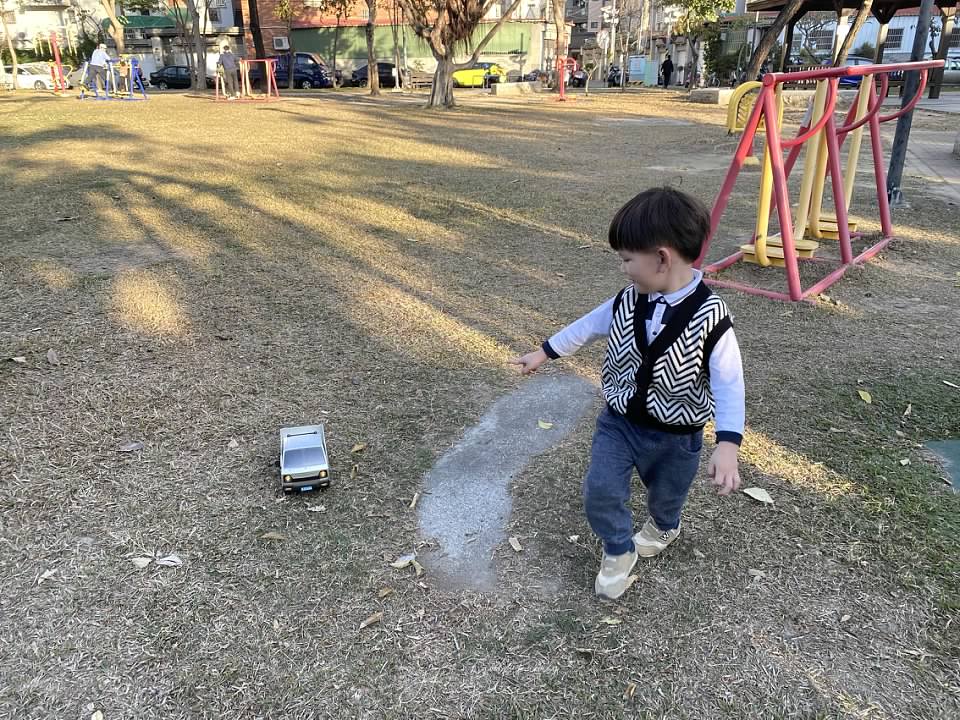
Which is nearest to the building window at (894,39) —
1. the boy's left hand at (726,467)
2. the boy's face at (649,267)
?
the boy's face at (649,267)

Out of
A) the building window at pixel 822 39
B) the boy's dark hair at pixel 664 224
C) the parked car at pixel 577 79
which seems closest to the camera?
the boy's dark hair at pixel 664 224

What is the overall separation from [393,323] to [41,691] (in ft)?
8.92

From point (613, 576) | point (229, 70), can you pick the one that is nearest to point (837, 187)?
point (613, 576)

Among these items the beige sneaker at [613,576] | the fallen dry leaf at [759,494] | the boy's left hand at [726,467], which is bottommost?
the fallen dry leaf at [759,494]

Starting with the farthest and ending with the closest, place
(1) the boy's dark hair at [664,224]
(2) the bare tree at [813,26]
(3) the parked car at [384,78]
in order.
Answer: (2) the bare tree at [813,26] → (3) the parked car at [384,78] → (1) the boy's dark hair at [664,224]

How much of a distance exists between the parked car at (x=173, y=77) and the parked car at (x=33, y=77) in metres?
4.08

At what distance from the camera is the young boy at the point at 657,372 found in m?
1.83

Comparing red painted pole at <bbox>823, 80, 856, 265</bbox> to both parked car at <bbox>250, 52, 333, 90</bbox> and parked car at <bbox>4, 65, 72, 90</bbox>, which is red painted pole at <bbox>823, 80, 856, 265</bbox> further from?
parked car at <bbox>4, 65, 72, 90</bbox>

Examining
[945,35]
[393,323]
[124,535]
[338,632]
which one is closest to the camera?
[338,632]

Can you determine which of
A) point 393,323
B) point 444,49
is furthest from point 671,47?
point 393,323

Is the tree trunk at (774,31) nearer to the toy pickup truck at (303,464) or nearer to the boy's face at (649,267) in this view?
the toy pickup truck at (303,464)

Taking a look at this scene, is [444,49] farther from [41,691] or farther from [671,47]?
[671,47]

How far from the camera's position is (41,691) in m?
1.85

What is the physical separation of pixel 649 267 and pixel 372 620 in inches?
49.1
